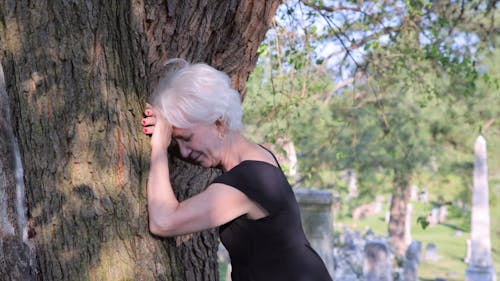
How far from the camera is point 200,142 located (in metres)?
2.79

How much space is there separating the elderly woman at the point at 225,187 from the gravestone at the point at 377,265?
1123 cm

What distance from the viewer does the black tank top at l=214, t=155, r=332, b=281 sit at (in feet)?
8.86

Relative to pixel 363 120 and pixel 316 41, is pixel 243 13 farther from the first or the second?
pixel 363 120

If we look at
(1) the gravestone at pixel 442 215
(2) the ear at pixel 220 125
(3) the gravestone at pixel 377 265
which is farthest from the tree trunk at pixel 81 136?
A: (1) the gravestone at pixel 442 215

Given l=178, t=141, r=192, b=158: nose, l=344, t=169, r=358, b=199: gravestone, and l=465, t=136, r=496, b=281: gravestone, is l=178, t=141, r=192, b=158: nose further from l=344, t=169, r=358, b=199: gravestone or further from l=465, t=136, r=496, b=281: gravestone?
l=344, t=169, r=358, b=199: gravestone

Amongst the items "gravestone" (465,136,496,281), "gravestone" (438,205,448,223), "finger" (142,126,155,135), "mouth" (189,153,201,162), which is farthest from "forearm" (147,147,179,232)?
"gravestone" (438,205,448,223)

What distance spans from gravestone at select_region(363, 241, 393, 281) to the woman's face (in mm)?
11397

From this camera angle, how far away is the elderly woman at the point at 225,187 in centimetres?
259

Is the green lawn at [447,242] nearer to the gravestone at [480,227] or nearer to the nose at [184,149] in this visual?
the gravestone at [480,227]

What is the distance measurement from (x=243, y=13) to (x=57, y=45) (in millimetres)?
927

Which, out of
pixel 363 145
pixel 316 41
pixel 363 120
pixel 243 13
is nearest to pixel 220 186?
pixel 243 13

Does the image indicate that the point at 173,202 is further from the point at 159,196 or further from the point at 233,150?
the point at 233,150

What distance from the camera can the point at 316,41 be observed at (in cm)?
782

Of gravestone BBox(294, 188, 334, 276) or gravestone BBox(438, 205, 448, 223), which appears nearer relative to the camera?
gravestone BBox(294, 188, 334, 276)
